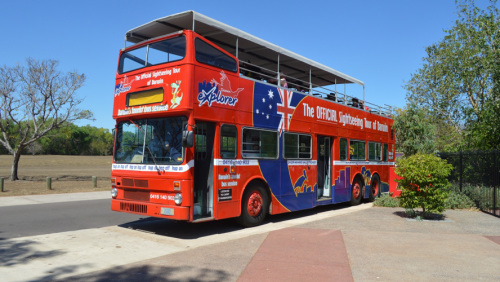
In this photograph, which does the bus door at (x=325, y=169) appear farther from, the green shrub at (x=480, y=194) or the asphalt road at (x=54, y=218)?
the asphalt road at (x=54, y=218)

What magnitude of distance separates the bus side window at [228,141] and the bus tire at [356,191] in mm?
6661

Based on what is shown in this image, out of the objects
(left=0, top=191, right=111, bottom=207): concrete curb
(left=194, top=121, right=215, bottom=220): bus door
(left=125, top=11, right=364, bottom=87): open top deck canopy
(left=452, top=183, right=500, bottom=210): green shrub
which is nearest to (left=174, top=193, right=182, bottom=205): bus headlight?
(left=194, top=121, right=215, bottom=220): bus door

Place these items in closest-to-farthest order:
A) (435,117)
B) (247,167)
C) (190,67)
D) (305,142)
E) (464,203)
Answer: (190,67) → (247,167) → (305,142) → (464,203) → (435,117)

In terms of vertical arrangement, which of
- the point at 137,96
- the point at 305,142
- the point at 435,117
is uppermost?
the point at 435,117

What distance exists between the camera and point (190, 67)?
782 centimetres

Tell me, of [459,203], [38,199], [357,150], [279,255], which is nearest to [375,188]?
[357,150]

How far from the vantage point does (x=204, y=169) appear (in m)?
8.48

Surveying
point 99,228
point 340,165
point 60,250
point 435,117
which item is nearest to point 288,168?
point 340,165

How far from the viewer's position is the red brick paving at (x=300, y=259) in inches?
213

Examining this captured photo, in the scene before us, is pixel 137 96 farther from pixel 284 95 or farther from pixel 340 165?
pixel 340 165

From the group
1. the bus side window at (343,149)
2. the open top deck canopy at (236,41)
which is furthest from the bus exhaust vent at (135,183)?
the bus side window at (343,149)

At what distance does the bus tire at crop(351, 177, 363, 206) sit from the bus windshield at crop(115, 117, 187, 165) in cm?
812

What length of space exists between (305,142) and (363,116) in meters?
4.52

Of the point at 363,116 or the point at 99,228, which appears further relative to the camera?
the point at 363,116
